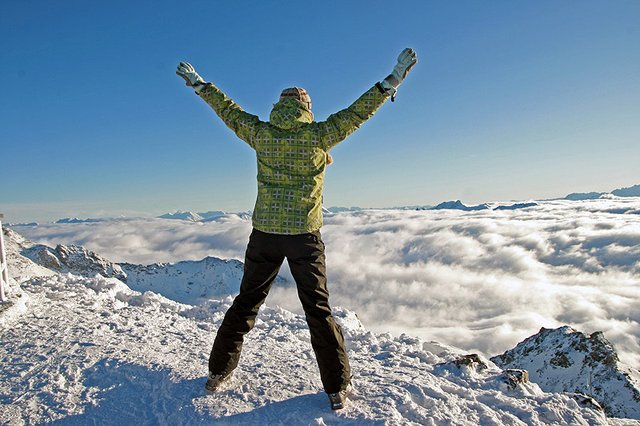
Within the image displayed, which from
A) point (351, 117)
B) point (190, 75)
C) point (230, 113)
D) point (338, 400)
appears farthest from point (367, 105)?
point (338, 400)

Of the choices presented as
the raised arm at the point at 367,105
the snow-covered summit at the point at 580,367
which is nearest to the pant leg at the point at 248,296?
the raised arm at the point at 367,105

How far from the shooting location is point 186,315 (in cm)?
882

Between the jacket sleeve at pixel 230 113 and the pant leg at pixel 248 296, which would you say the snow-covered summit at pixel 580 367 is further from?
the jacket sleeve at pixel 230 113

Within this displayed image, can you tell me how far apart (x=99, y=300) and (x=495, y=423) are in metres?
7.77

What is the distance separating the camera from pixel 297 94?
404cm

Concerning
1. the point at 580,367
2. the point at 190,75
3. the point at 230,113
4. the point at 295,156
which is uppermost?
the point at 190,75

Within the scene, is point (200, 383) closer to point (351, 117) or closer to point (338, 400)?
point (338, 400)

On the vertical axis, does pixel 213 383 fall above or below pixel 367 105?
below

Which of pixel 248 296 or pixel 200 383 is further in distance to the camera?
pixel 200 383

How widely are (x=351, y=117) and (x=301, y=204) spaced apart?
0.97 metres

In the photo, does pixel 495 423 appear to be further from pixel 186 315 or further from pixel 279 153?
pixel 186 315

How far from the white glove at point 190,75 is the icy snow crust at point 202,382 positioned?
10.6 ft

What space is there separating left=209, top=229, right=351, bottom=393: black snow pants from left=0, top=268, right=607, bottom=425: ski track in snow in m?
0.46

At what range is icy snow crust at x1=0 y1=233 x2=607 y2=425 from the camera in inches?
149
